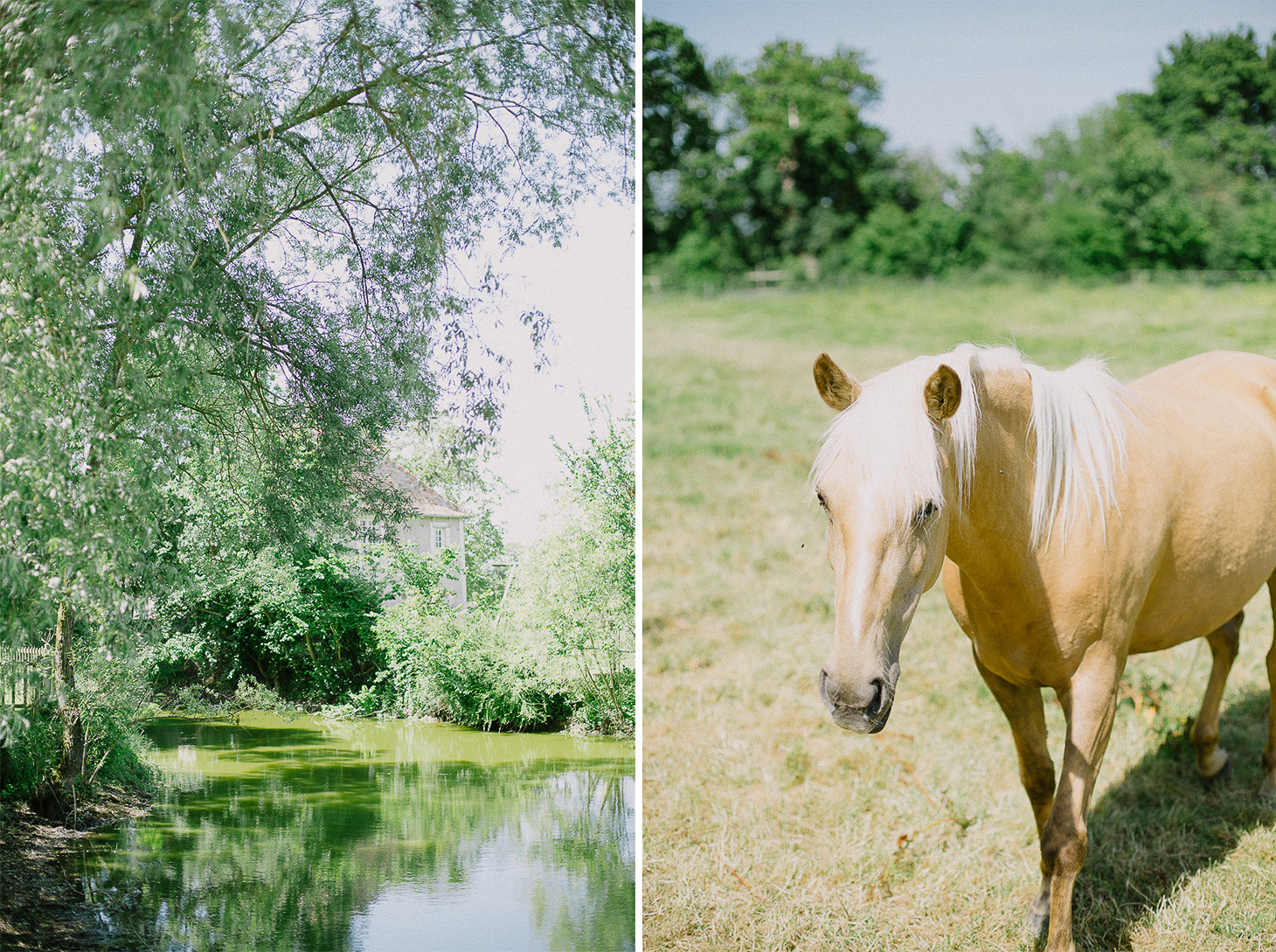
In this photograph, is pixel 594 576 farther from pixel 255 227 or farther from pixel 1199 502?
pixel 1199 502

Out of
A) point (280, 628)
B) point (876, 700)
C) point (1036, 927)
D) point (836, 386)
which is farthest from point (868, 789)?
point (280, 628)

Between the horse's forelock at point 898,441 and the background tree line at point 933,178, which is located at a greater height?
the background tree line at point 933,178

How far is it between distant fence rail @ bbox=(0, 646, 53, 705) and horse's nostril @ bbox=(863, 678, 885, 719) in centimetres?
189

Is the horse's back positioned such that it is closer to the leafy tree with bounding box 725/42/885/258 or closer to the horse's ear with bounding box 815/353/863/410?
the horse's ear with bounding box 815/353/863/410

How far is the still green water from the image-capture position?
199 cm

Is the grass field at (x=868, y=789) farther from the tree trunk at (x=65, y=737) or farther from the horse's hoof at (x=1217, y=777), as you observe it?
the tree trunk at (x=65, y=737)

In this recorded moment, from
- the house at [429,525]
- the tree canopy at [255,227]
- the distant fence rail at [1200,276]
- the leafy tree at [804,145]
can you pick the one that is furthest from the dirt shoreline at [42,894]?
the distant fence rail at [1200,276]

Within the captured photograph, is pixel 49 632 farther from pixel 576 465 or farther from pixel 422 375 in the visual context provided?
pixel 576 465

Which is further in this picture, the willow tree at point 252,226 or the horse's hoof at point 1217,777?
the horse's hoof at point 1217,777

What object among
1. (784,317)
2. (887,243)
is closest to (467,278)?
(784,317)

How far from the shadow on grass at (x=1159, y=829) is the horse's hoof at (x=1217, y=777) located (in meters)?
0.01

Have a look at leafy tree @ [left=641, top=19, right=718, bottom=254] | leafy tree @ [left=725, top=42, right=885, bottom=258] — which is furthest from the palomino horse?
leafy tree @ [left=725, top=42, right=885, bottom=258]

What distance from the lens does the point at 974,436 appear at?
1482mm

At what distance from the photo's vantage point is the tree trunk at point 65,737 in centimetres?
197
